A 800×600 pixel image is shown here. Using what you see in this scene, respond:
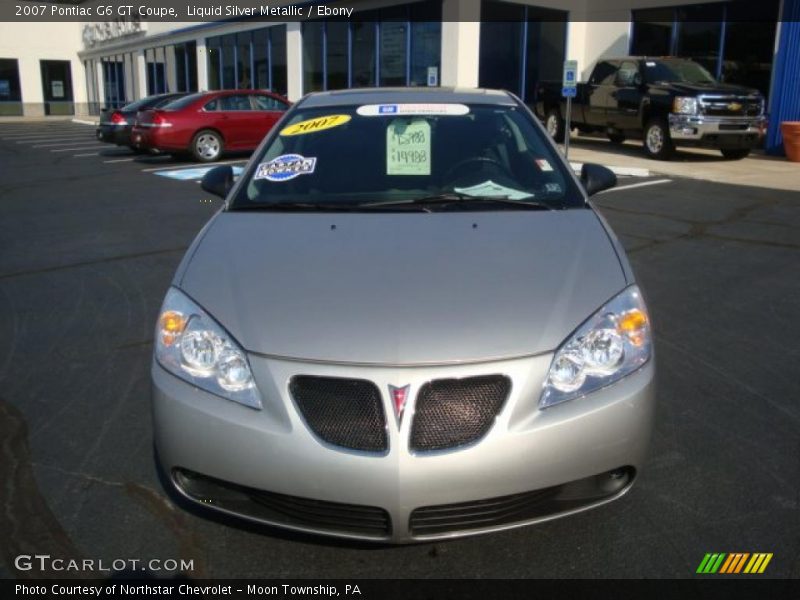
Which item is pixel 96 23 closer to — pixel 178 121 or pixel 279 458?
pixel 178 121

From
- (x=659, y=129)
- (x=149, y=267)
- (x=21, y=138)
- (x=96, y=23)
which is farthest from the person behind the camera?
(x=96, y=23)

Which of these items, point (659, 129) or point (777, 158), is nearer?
point (659, 129)

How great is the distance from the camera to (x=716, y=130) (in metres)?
14.1

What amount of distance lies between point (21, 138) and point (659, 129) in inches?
828

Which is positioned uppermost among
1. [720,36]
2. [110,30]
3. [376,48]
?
[110,30]

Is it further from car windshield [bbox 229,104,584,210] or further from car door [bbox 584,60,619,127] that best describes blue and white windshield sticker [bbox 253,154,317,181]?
car door [bbox 584,60,619,127]

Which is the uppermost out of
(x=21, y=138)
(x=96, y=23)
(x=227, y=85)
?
(x=96, y=23)

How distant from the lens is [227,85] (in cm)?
2888

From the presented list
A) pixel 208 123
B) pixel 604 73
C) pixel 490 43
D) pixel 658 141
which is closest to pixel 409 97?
pixel 658 141

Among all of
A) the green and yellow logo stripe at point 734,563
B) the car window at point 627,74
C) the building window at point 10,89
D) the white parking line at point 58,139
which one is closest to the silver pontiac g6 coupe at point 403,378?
the green and yellow logo stripe at point 734,563

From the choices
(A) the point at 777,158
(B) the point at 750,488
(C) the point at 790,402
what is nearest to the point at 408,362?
(B) the point at 750,488

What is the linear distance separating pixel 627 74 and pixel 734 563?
47.6 ft

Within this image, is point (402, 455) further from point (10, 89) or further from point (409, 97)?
point (10, 89)

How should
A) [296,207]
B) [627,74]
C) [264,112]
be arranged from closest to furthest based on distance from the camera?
[296,207]
[627,74]
[264,112]
